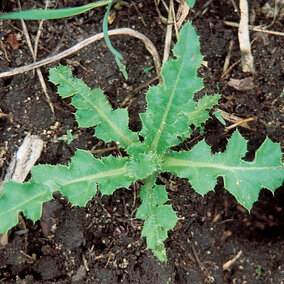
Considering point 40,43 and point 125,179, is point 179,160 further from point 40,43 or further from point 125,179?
point 40,43

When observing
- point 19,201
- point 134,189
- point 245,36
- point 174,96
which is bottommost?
point 134,189

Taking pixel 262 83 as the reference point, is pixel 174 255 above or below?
below

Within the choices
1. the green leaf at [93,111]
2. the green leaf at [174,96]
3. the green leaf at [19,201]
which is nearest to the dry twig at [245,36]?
the green leaf at [174,96]

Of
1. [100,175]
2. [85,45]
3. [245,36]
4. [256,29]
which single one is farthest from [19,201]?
[256,29]

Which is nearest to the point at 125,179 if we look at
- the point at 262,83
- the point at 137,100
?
the point at 137,100

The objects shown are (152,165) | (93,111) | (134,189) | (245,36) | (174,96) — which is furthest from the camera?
(245,36)

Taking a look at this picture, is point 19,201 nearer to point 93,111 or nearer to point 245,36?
point 93,111

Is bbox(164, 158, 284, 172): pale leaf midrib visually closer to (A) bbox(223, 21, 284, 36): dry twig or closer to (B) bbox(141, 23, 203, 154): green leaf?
(B) bbox(141, 23, 203, 154): green leaf

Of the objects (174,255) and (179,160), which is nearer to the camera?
(179,160)
